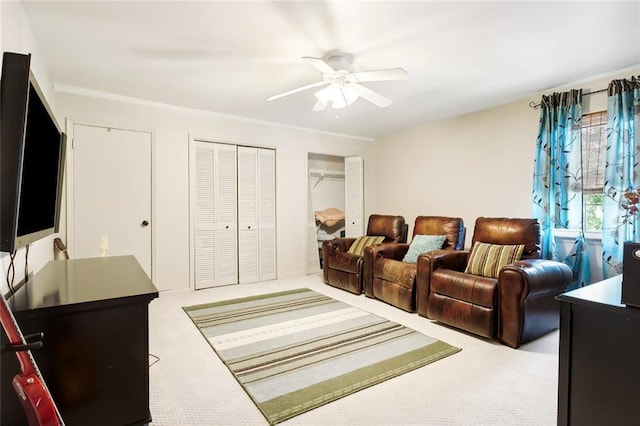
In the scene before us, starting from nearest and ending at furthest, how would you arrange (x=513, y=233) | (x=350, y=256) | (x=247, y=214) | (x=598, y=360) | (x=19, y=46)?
(x=598, y=360) < (x=19, y=46) < (x=513, y=233) < (x=350, y=256) < (x=247, y=214)

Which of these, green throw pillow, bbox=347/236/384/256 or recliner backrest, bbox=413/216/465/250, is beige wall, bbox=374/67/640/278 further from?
green throw pillow, bbox=347/236/384/256

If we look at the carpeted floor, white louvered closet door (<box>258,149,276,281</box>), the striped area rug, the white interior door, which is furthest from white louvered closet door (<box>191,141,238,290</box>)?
the carpeted floor

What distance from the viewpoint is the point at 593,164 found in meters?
3.12

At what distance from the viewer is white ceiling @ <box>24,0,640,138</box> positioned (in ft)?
6.44

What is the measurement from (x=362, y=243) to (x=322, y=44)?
262 cm

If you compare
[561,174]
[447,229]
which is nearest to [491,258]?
[447,229]

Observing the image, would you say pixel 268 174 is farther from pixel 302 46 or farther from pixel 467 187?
pixel 467 187

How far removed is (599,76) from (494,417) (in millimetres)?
3228

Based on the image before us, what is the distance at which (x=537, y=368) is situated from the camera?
6.93ft

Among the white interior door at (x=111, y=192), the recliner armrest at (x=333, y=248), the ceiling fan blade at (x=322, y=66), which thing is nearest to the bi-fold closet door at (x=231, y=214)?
the white interior door at (x=111, y=192)

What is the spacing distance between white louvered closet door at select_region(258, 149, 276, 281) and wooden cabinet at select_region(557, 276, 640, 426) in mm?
3801

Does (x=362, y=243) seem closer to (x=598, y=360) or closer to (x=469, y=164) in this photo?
(x=469, y=164)

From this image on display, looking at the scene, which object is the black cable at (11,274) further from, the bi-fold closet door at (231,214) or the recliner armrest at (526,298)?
the recliner armrest at (526,298)

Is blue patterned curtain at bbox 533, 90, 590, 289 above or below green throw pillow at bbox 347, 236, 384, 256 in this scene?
above
